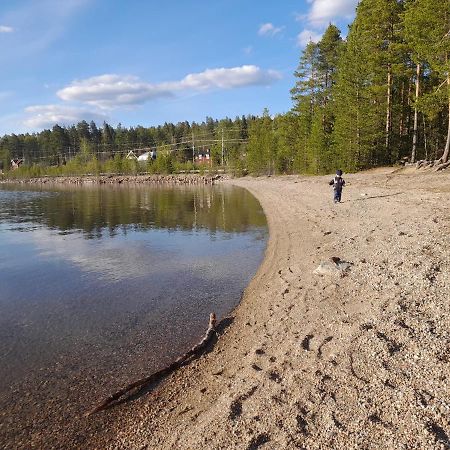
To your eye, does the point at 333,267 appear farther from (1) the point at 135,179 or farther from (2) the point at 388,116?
(1) the point at 135,179

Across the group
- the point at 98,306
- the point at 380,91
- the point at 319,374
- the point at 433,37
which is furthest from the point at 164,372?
the point at 380,91

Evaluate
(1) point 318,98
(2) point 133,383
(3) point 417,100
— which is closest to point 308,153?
(1) point 318,98

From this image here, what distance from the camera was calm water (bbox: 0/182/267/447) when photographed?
834cm

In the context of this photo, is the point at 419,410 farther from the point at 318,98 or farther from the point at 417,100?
the point at 318,98

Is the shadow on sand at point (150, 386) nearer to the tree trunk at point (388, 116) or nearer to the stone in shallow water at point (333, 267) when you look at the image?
the stone in shallow water at point (333, 267)

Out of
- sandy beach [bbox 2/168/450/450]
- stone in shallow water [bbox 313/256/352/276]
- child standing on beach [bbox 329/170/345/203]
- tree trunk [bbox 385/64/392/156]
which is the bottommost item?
sandy beach [bbox 2/168/450/450]

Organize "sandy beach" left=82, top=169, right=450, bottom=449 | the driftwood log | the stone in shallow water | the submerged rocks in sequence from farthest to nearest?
the submerged rocks
the stone in shallow water
the driftwood log
"sandy beach" left=82, top=169, right=450, bottom=449

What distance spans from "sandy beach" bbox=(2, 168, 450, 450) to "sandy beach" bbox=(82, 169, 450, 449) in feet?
0.08

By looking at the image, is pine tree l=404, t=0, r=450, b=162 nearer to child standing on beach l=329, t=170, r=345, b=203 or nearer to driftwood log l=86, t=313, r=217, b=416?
child standing on beach l=329, t=170, r=345, b=203

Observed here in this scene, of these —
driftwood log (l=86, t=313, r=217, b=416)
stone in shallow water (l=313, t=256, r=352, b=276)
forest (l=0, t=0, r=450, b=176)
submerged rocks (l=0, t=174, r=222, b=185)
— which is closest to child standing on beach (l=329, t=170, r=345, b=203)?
forest (l=0, t=0, r=450, b=176)

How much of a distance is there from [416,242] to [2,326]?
14.7 metres

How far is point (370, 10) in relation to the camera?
44.0 metres

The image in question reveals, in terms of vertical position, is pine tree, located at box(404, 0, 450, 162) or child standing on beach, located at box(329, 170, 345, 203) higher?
pine tree, located at box(404, 0, 450, 162)

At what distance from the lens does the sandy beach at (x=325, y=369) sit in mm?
5465
